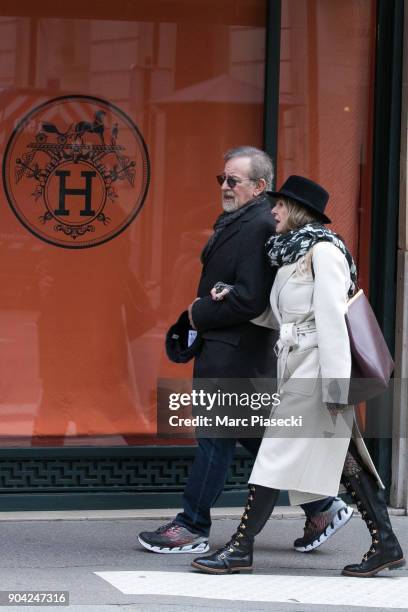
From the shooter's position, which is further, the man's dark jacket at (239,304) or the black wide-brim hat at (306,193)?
the man's dark jacket at (239,304)

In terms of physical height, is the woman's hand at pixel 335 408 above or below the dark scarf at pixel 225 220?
below

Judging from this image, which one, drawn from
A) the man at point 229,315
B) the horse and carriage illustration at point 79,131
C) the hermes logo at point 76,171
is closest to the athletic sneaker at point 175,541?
the man at point 229,315

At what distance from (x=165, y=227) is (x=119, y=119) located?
2.21 feet

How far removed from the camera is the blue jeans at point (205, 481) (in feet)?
20.7

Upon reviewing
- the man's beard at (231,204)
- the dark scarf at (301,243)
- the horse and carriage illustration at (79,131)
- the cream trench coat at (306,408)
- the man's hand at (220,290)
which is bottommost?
the cream trench coat at (306,408)

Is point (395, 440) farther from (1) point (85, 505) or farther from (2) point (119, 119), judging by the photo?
(2) point (119, 119)

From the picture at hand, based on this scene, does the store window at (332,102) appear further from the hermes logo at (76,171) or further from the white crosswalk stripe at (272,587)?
the white crosswalk stripe at (272,587)

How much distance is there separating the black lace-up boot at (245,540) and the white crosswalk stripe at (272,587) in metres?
0.05

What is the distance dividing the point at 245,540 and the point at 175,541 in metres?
0.47

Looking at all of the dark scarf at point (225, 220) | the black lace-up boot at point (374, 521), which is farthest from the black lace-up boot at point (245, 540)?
the dark scarf at point (225, 220)

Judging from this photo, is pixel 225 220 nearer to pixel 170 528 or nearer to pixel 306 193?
pixel 306 193

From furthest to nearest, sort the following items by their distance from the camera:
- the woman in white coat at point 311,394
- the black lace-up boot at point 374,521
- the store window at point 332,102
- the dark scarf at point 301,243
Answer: the store window at point 332,102 → the black lace-up boot at point 374,521 → the dark scarf at point 301,243 → the woman in white coat at point 311,394

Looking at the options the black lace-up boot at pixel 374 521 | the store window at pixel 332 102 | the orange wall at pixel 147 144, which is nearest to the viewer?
the black lace-up boot at pixel 374 521

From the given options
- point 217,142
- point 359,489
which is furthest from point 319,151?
point 359,489
